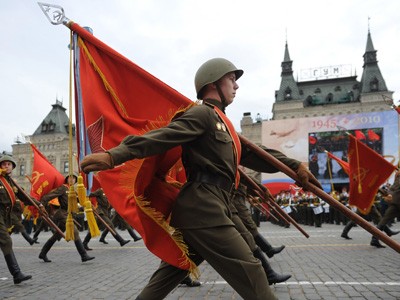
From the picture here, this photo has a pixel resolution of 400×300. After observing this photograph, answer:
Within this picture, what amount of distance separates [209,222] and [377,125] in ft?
133

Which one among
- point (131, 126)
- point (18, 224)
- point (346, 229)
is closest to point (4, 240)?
point (131, 126)

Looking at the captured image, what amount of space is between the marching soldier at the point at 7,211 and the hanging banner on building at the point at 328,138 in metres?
31.5

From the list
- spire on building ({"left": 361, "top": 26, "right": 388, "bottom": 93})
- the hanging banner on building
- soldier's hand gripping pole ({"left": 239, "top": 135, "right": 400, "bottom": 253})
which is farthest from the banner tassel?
spire on building ({"left": 361, "top": 26, "right": 388, "bottom": 93})

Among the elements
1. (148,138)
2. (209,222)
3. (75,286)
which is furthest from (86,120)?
(75,286)

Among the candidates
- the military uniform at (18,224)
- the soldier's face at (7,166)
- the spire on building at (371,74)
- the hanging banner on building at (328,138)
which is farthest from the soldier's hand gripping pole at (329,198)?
the spire on building at (371,74)

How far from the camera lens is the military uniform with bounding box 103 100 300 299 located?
2.52 metres

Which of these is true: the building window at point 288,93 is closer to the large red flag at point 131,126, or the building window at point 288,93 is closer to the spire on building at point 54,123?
the spire on building at point 54,123

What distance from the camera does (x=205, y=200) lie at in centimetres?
272

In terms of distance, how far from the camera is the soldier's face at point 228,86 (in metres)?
3.25

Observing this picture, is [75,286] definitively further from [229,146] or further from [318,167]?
[318,167]

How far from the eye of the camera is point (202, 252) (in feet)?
8.86

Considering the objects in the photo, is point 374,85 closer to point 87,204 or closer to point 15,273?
point 15,273

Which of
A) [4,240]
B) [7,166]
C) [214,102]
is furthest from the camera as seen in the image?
[7,166]

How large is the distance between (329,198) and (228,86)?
3.91ft
